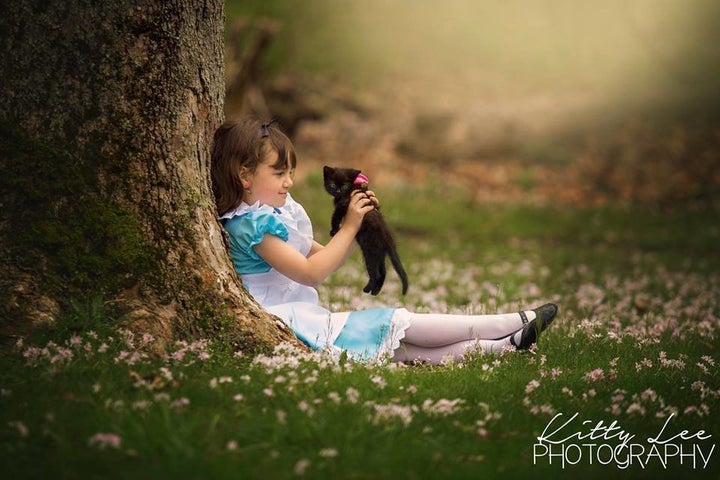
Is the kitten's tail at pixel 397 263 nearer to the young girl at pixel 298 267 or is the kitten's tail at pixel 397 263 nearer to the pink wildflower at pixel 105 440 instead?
the young girl at pixel 298 267

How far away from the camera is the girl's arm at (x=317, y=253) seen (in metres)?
5.75

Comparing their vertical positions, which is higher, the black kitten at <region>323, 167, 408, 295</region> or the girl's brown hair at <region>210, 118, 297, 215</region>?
the girl's brown hair at <region>210, 118, 297, 215</region>

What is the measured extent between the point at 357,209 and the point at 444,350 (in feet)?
4.57

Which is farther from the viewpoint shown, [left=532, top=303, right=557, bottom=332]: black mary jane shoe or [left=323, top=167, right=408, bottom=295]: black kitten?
[left=532, top=303, right=557, bottom=332]: black mary jane shoe

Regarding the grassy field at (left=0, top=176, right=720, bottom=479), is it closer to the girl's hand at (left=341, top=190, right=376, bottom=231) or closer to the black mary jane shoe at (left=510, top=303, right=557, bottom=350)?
the black mary jane shoe at (left=510, top=303, right=557, bottom=350)

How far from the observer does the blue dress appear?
19.4ft

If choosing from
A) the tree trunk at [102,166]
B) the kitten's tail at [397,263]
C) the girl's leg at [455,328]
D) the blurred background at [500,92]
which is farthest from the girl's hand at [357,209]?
the blurred background at [500,92]

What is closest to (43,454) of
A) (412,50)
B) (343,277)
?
(343,277)

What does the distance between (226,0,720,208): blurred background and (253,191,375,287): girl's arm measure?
1268cm

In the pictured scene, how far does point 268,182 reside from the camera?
599 centimetres

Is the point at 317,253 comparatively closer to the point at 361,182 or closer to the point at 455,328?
the point at 361,182

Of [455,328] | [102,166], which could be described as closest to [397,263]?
[455,328]

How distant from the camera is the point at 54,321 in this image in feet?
16.6

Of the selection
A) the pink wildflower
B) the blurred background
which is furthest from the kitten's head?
the blurred background
